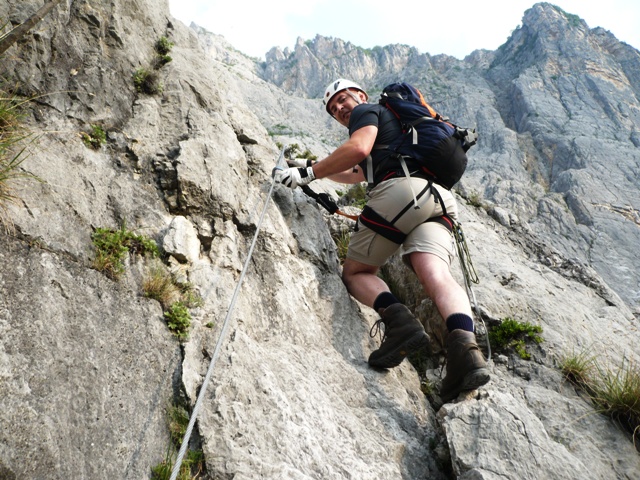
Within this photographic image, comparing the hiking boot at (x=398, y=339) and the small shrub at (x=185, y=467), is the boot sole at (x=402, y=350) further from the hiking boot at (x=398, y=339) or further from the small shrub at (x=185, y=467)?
the small shrub at (x=185, y=467)

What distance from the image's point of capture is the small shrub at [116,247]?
292 centimetres

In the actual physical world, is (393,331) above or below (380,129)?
below

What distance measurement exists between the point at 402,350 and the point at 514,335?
1855 mm

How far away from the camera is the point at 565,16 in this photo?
85812 mm

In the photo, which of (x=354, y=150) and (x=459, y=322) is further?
(x=354, y=150)

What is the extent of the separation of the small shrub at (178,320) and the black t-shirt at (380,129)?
286 centimetres

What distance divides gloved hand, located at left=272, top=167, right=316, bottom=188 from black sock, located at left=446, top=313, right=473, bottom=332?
8.48ft

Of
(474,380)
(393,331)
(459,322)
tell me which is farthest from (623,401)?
(393,331)

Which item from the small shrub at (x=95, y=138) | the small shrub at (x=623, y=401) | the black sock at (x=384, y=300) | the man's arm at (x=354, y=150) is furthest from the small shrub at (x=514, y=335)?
the small shrub at (x=95, y=138)

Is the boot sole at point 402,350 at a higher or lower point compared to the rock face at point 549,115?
lower

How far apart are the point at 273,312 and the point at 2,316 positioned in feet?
7.52

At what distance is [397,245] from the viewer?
15.2 feet

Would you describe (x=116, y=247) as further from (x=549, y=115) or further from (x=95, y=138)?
(x=549, y=115)

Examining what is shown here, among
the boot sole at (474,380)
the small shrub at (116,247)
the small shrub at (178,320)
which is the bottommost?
the small shrub at (178,320)
